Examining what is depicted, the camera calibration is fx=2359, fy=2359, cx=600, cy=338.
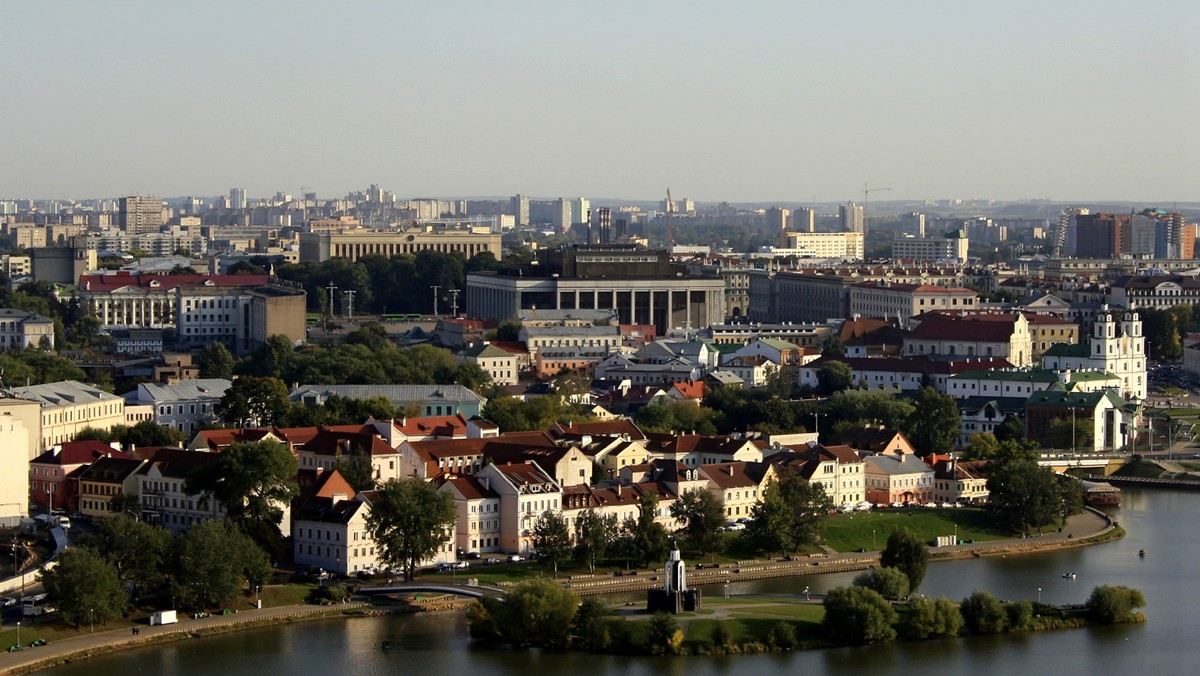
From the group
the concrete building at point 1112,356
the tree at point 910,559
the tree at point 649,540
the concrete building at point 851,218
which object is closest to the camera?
the tree at point 910,559

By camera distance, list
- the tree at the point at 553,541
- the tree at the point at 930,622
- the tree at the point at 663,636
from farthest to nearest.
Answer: the tree at the point at 553,541, the tree at the point at 930,622, the tree at the point at 663,636

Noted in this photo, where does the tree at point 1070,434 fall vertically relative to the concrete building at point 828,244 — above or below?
below

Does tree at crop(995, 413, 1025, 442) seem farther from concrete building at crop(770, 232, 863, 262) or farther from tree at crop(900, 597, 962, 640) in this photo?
concrete building at crop(770, 232, 863, 262)

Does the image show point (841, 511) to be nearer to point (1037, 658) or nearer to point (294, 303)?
point (1037, 658)

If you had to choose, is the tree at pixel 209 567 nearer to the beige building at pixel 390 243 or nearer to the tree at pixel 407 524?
the tree at pixel 407 524

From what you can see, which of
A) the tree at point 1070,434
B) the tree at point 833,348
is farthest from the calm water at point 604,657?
the tree at point 833,348

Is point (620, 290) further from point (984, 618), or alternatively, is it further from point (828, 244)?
point (828, 244)

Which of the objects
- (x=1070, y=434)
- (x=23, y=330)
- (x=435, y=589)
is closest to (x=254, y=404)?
(x=435, y=589)
